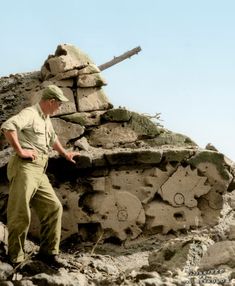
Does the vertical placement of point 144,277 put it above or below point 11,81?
below

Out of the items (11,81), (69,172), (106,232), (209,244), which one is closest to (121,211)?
(106,232)

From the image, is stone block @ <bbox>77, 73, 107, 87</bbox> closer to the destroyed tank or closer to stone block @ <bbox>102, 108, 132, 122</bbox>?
stone block @ <bbox>102, 108, 132, 122</bbox>

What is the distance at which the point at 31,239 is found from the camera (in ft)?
23.9

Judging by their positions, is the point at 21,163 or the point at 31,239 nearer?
the point at 21,163

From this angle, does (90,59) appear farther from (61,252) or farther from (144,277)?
(144,277)

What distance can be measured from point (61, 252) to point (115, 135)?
2.15m

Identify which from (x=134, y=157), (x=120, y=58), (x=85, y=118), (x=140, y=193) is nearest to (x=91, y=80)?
(x=85, y=118)

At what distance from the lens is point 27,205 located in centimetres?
555

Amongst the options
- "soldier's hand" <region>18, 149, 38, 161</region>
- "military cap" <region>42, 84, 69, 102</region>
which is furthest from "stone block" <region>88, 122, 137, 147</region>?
"soldier's hand" <region>18, 149, 38, 161</region>

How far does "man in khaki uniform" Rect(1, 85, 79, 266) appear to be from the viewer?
219 inches

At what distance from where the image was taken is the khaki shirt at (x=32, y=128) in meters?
5.61

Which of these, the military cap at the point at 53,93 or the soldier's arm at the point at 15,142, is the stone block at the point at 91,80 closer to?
the military cap at the point at 53,93

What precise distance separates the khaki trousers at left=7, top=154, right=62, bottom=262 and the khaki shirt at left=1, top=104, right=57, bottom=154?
0.46ft

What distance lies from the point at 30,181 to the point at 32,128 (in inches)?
21.1
